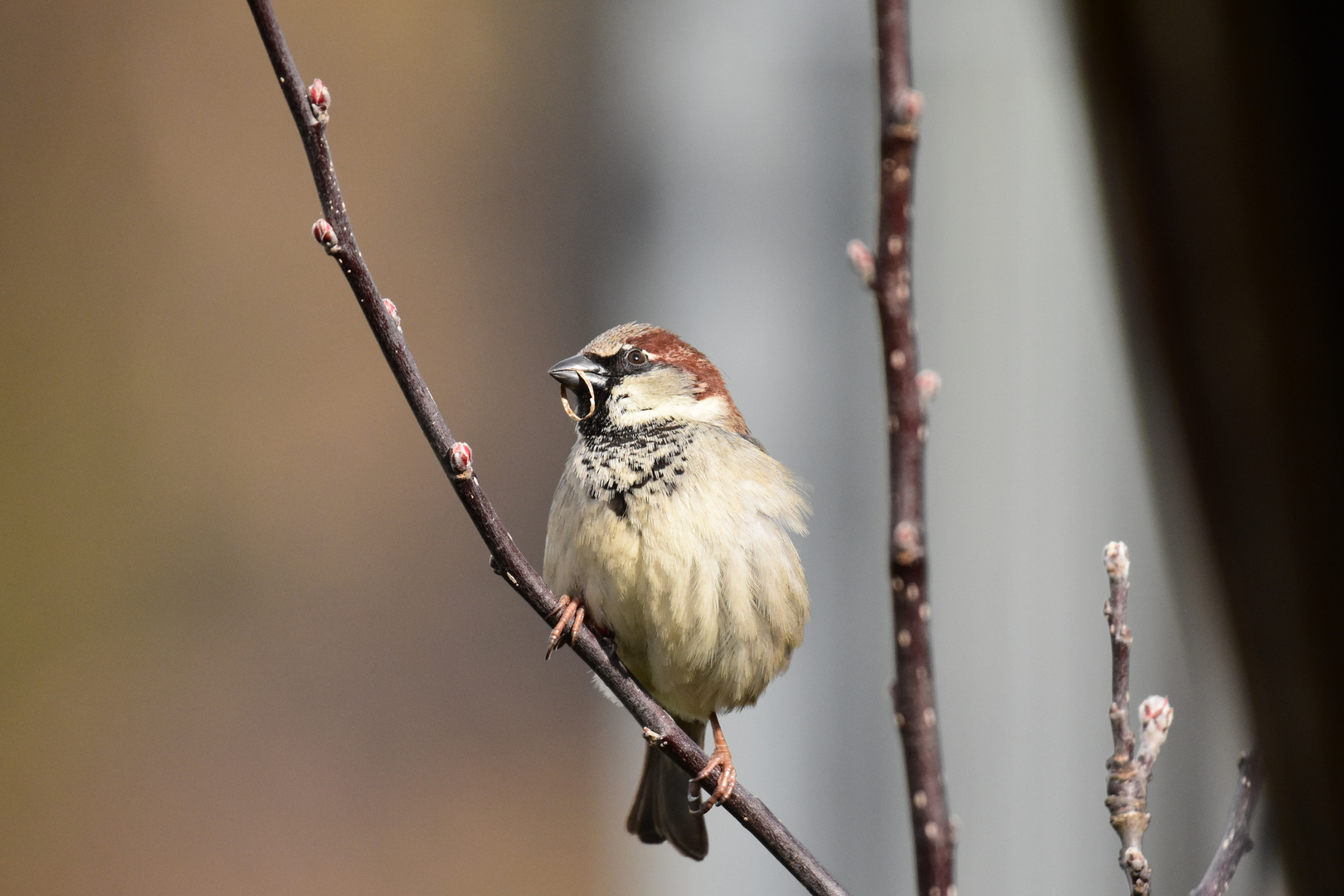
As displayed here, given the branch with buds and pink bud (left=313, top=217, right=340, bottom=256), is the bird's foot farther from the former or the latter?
pink bud (left=313, top=217, right=340, bottom=256)

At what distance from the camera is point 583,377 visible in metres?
1.43

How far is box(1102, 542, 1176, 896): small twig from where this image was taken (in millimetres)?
783

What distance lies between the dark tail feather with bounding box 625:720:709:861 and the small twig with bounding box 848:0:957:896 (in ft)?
3.93

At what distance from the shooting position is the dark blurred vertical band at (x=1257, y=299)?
37 centimetres

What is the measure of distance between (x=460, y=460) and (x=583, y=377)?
58 centimetres

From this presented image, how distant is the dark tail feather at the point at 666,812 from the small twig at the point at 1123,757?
3.20ft

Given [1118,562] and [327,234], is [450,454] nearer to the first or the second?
[327,234]

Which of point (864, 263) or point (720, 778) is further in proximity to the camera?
point (720, 778)

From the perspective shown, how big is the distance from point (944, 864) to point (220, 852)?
3.03 meters

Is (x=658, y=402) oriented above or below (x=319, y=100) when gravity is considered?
below

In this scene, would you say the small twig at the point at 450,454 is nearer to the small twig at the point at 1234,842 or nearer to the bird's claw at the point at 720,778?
the bird's claw at the point at 720,778

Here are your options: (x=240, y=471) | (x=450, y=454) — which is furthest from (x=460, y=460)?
(x=240, y=471)

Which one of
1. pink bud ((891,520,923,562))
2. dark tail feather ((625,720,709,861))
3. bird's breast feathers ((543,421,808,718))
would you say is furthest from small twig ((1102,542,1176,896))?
dark tail feather ((625,720,709,861))

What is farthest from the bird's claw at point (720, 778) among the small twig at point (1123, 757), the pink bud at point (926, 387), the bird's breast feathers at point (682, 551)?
the pink bud at point (926, 387)
